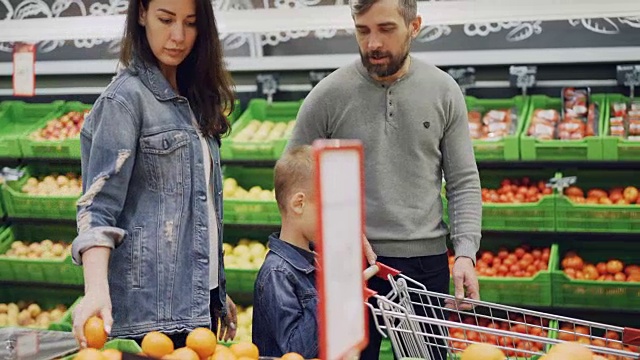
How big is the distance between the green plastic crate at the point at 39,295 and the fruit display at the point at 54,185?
639 mm

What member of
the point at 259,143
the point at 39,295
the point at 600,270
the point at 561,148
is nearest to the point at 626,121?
the point at 561,148

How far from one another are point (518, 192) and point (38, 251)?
2859mm

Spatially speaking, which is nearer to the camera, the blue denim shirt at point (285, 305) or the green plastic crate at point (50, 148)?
the blue denim shirt at point (285, 305)

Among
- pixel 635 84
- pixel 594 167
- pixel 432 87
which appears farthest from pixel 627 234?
pixel 432 87

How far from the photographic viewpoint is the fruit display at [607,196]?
4.55 metres

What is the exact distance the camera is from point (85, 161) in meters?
2.46

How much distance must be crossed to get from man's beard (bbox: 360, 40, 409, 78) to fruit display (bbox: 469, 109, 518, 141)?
1870 millimetres

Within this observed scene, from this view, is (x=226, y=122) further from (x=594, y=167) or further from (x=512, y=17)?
(x=594, y=167)

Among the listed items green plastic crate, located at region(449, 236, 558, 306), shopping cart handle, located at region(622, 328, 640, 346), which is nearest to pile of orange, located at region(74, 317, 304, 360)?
shopping cart handle, located at region(622, 328, 640, 346)

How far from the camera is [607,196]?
184 inches

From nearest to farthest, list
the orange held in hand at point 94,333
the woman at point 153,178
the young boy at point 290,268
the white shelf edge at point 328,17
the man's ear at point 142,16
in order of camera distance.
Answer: the orange held in hand at point 94,333
the woman at point 153,178
the man's ear at point 142,16
the young boy at point 290,268
the white shelf edge at point 328,17

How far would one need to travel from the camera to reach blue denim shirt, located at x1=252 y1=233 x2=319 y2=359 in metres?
2.53

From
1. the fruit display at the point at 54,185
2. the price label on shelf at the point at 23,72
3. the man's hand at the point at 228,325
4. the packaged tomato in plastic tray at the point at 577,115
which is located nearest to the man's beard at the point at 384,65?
the man's hand at the point at 228,325

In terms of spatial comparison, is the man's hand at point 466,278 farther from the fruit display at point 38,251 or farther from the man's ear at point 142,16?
the fruit display at point 38,251
